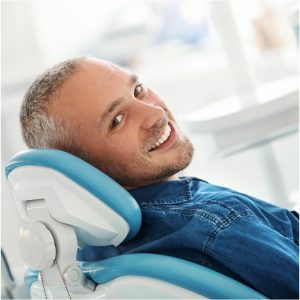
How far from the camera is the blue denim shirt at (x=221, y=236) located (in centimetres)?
80

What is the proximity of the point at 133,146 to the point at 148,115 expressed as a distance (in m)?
0.07

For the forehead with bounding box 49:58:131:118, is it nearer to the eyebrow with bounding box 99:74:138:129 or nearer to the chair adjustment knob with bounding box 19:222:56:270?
the eyebrow with bounding box 99:74:138:129

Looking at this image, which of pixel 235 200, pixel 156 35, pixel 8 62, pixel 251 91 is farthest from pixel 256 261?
pixel 156 35

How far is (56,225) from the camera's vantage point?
0.85 metres

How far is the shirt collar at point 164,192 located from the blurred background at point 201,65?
569 mm

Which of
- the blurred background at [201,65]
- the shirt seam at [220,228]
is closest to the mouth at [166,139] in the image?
the shirt seam at [220,228]

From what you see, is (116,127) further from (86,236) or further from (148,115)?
(86,236)

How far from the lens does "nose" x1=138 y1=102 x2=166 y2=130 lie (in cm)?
99

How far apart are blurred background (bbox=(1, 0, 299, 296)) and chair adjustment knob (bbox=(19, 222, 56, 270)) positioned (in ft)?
A: 1.84

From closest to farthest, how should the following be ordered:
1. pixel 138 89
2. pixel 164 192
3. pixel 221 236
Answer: pixel 221 236 → pixel 164 192 → pixel 138 89

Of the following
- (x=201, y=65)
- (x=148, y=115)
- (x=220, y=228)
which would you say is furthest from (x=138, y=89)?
(x=201, y=65)

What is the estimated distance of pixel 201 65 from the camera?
306 cm

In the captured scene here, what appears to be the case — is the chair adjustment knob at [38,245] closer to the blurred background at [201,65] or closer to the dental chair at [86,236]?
the dental chair at [86,236]

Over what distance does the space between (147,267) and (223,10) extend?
108 centimetres
